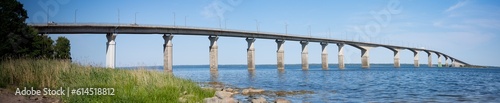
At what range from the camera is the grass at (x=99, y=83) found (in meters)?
13.6

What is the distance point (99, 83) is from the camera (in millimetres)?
16297

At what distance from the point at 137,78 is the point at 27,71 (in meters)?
4.81

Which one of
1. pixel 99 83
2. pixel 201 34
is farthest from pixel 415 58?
pixel 99 83

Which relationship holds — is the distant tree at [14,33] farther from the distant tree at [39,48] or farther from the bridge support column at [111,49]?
the bridge support column at [111,49]

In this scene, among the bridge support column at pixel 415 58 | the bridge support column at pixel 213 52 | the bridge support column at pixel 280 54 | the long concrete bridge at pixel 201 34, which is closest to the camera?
the long concrete bridge at pixel 201 34

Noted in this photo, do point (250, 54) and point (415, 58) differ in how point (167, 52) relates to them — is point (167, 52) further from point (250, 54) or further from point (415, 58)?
point (415, 58)

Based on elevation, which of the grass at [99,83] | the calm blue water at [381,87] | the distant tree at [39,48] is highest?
the distant tree at [39,48]

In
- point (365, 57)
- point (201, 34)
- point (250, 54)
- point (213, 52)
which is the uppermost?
point (201, 34)

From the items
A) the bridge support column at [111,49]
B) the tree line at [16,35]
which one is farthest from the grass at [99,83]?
the bridge support column at [111,49]

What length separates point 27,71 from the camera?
16.8 m

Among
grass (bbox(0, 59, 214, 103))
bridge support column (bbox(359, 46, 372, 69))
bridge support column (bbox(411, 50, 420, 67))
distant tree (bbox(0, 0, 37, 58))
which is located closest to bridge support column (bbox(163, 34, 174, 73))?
distant tree (bbox(0, 0, 37, 58))

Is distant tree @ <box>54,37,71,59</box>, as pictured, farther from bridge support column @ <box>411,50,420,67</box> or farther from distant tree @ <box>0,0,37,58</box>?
bridge support column @ <box>411,50,420,67</box>

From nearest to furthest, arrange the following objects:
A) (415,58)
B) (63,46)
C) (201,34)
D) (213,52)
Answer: (63,46)
(201,34)
(213,52)
(415,58)

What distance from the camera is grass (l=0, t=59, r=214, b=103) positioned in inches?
534
